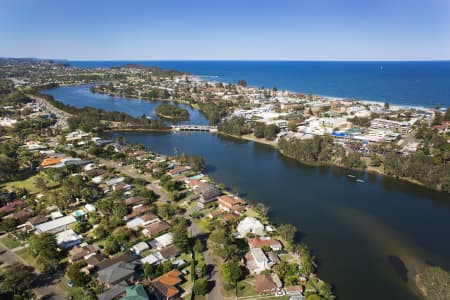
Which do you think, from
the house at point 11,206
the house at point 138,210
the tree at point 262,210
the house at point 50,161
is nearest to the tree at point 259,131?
the tree at point 262,210

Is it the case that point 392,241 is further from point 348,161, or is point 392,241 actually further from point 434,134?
point 434,134

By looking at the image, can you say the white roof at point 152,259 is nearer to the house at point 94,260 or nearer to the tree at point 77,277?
the house at point 94,260

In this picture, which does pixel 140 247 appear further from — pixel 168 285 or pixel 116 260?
pixel 168 285

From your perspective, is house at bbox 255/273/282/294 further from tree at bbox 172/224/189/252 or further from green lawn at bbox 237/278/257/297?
tree at bbox 172/224/189/252

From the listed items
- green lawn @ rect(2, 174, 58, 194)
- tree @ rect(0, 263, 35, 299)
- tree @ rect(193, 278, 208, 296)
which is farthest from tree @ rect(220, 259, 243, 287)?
green lawn @ rect(2, 174, 58, 194)

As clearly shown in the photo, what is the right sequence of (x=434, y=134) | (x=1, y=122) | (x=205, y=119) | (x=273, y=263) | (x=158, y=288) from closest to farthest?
(x=158, y=288)
(x=273, y=263)
(x=434, y=134)
(x=1, y=122)
(x=205, y=119)

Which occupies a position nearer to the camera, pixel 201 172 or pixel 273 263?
pixel 273 263

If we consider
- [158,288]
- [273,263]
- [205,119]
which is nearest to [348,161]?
[273,263]
